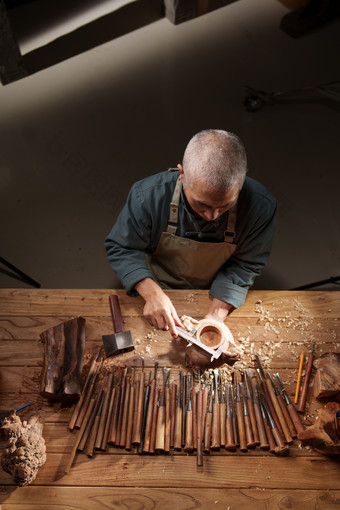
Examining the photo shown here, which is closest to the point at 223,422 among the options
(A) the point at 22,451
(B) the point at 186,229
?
(A) the point at 22,451

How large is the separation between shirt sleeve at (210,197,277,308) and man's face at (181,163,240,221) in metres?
0.41

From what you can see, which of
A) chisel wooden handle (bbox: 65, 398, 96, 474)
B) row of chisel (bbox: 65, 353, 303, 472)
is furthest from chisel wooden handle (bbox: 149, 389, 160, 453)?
chisel wooden handle (bbox: 65, 398, 96, 474)

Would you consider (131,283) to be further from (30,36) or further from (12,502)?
(30,36)

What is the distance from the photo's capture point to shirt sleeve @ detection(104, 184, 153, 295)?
2334 mm

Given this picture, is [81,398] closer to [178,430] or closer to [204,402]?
[178,430]

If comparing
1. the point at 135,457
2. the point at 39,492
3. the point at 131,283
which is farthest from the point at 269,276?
the point at 39,492

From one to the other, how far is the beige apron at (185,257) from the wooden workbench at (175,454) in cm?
24

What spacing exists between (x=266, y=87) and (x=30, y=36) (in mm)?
3242

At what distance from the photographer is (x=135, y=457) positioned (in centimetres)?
193

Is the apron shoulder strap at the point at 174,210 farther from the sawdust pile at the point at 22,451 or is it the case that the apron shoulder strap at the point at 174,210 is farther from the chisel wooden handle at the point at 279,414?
the sawdust pile at the point at 22,451

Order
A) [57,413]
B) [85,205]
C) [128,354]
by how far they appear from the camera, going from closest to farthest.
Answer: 1. [57,413]
2. [128,354]
3. [85,205]

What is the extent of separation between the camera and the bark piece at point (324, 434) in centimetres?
185

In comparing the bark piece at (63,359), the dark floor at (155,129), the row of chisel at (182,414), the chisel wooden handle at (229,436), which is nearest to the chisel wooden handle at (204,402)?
the row of chisel at (182,414)

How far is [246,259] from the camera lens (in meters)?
2.51
